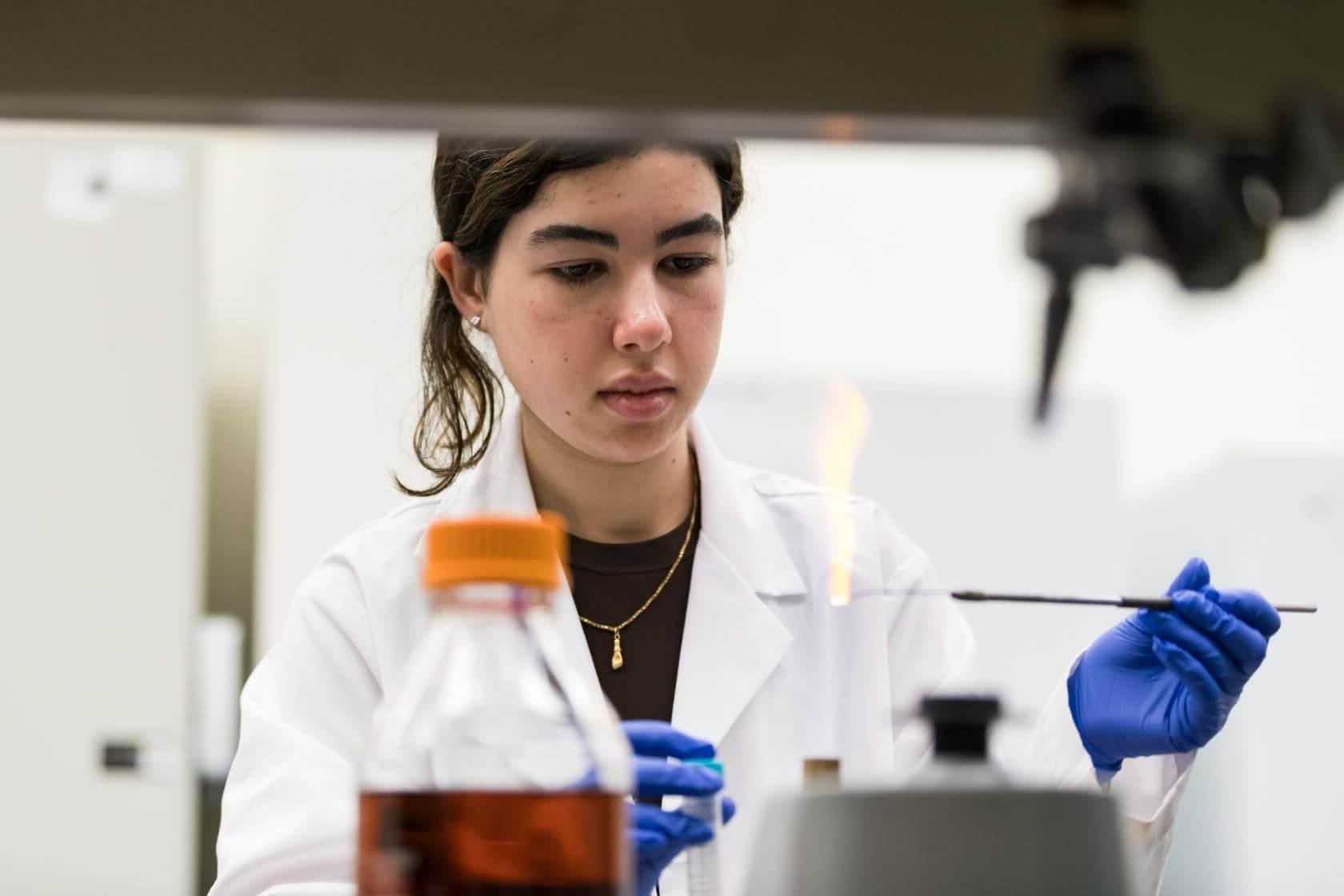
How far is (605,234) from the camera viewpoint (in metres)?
1.24

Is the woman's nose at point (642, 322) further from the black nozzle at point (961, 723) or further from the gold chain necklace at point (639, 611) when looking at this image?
the black nozzle at point (961, 723)

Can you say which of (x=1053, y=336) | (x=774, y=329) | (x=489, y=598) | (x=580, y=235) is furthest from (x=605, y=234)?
(x=774, y=329)

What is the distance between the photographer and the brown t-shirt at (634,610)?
139 centimetres

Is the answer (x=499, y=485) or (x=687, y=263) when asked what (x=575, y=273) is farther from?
(x=499, y=485)

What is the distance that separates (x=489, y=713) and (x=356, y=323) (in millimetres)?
2072

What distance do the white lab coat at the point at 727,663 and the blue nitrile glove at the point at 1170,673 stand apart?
37mm

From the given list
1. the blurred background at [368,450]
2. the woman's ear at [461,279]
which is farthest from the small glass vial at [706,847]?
the blurred background at [368,450]

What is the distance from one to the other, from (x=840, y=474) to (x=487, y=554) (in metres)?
0.52

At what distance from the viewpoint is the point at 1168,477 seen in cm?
291

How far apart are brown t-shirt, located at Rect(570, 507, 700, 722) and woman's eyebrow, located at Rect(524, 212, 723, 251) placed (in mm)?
343

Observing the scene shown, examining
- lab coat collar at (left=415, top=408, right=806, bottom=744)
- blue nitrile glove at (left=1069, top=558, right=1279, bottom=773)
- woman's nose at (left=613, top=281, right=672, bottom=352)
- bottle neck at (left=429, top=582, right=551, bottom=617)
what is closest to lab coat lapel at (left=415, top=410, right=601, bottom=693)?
lab coat collar at (left=415, top=408, right=806, bottom=744)

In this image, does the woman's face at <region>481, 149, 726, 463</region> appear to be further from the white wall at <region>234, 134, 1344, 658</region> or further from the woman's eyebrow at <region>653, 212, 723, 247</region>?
the white wall at <region>234, 134, 1344, 658</region>

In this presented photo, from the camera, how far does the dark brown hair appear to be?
1279 mm

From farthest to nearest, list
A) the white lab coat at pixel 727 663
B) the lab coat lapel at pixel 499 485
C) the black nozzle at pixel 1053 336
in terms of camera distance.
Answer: the lab coat lapel at pixel 499 485
the white lab coat at pixel 727 663
the black nozzle at pixel 1053 336
